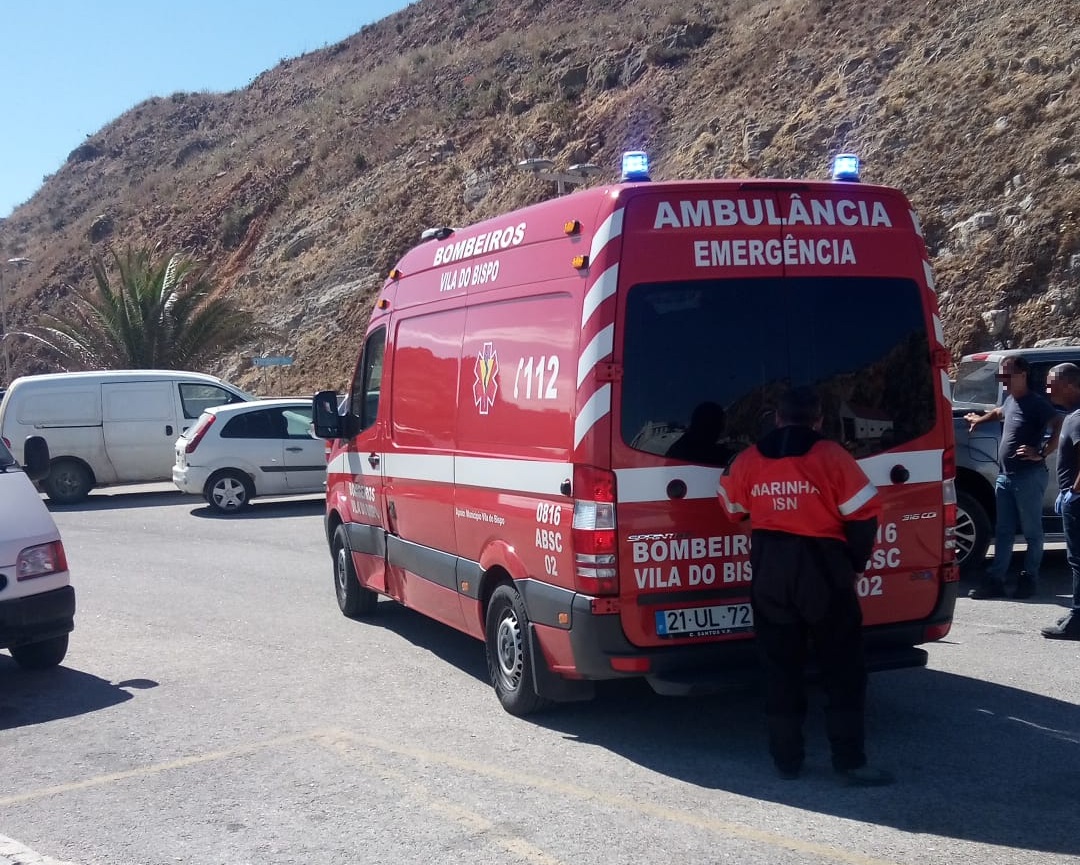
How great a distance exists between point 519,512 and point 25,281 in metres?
55.9

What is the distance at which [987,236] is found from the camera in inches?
827

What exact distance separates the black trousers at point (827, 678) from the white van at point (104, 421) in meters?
15.7

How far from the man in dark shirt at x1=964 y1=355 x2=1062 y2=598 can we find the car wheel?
11.4 metres

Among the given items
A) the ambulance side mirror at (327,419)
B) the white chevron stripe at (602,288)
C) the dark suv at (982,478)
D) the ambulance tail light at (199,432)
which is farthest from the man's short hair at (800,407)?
the ambulance tail light at (199,432)

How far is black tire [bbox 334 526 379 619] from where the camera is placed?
9297 mm

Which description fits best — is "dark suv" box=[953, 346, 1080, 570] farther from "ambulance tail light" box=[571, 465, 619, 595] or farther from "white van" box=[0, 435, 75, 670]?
"white van" box=[0, 435, 75, 670]

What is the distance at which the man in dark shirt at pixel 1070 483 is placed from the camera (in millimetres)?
7664

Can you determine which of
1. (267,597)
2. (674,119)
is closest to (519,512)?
(267,597)

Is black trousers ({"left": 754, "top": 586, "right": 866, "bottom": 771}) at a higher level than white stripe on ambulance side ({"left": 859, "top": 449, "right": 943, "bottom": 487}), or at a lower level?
lower

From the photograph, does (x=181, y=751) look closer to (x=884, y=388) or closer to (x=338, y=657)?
(x=338, y=657)

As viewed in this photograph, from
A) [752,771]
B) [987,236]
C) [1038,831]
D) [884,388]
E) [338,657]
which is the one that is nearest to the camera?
[1038,831]

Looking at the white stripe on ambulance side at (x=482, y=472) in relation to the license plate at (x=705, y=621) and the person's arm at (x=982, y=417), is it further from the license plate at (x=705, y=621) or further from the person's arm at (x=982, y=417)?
the person's arm at (x=982, y=417)

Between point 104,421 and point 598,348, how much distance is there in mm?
15968

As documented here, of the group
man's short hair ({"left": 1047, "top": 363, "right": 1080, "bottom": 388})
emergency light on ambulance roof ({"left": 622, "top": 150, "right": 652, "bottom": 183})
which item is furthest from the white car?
emergency light on ambulance roof ({"left": 622, "top": 150, "right": 652, "bottom": 183})
